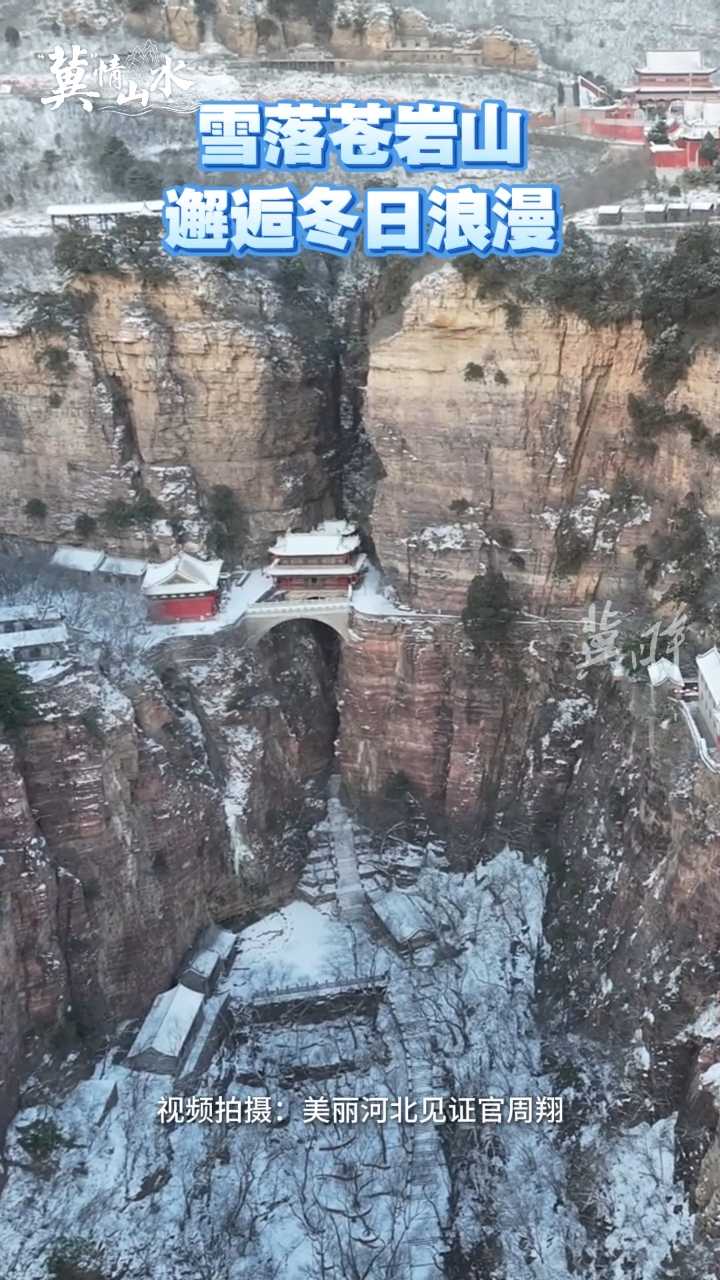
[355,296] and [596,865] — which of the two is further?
[355,296]

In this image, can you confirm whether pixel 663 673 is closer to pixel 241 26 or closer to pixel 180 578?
pixel 180 578

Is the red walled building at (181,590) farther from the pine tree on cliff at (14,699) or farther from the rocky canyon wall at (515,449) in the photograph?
the pine tree on cliff at (14,699)

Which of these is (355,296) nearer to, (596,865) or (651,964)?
(596,865)

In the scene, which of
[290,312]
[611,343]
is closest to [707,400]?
[611,343]

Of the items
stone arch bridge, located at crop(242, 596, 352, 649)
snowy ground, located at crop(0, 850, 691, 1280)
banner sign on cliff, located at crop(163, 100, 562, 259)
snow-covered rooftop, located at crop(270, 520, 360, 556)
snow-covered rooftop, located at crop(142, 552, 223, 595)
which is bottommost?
snowy ground, located at crop(0, 850, 691, 1280)

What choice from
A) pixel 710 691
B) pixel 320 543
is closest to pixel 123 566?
pixel 320 543

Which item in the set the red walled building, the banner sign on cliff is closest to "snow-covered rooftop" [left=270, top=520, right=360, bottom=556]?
the red walled building

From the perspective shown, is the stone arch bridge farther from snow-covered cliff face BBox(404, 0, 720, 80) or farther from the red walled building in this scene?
snow-covered cliff face BBox(404, 0, 720, 80)
